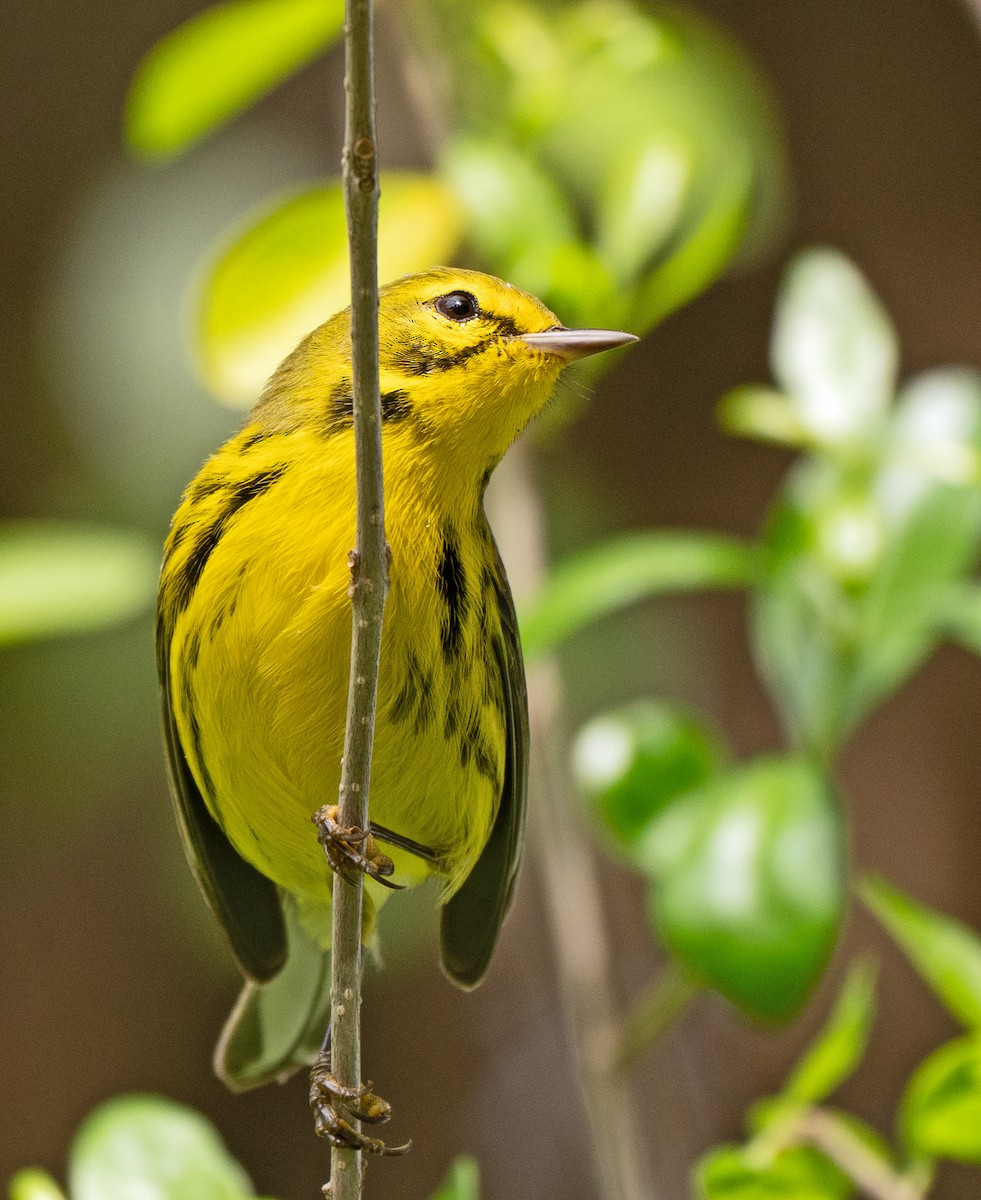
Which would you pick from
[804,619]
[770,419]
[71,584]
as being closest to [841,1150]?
[804,619]

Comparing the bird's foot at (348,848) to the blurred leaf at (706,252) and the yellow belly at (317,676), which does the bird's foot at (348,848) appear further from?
the blurred leaf at (706,252)

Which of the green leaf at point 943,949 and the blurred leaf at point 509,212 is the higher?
the blurred leaf at point 509,212

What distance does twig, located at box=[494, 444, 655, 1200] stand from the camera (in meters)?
1.77

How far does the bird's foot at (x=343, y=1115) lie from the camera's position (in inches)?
56.6

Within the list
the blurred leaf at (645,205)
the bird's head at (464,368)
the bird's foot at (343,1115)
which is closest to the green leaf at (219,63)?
the blurred leaf at (645,205)

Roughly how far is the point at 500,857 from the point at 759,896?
379mm

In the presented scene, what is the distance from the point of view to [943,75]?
3811mm

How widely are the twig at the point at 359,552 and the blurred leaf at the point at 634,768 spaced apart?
0.58 metres

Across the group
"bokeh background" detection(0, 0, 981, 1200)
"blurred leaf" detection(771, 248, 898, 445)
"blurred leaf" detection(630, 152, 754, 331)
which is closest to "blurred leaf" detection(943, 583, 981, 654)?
"blurred leaf" detection(771, 248, 898, 445)

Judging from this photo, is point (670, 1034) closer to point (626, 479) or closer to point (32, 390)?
point (626, 479)

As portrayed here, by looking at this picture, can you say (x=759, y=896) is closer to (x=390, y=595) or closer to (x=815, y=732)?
(x=815, y=732)

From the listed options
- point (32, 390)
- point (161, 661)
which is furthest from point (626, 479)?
point (161, 661)

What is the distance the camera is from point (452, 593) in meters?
1.49

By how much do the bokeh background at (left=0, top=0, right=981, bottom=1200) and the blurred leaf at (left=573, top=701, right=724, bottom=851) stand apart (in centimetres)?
106
